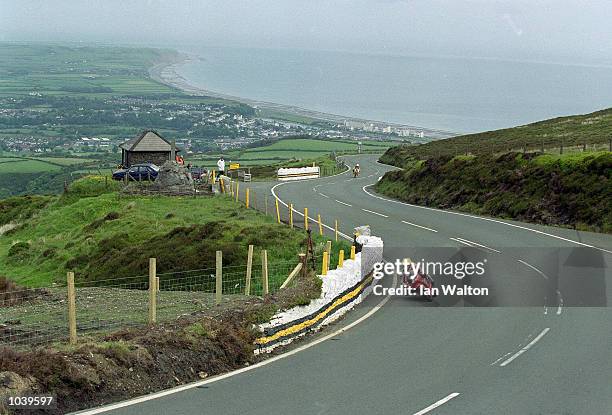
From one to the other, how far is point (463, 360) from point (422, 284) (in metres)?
5.96

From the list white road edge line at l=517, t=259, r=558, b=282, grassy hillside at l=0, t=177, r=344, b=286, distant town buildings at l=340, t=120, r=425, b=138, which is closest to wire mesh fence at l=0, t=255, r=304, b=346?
grassy hillside at l=0, t=177, r=344, b=286

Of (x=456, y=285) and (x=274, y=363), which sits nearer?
(x=274, y=363)

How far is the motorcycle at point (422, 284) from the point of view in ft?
67.1

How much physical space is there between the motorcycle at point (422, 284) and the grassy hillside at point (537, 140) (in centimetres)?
2690

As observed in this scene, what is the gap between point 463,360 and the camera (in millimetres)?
14797

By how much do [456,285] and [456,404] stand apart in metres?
9.84

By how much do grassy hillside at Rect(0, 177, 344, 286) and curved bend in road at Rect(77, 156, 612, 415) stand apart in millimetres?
5574

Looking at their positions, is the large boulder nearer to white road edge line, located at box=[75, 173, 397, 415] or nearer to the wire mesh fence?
the wire mesh fence

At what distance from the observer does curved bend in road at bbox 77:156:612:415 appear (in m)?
12.1

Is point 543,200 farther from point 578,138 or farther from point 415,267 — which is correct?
point 578,138

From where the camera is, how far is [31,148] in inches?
5241

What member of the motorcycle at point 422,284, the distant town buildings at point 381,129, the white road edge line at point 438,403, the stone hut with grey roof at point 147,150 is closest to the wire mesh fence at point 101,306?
the motorcycle at point 422,284

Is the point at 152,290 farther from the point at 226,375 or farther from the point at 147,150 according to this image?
the point at 147,150

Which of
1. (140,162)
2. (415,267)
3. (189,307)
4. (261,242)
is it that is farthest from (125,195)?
(189,307)
